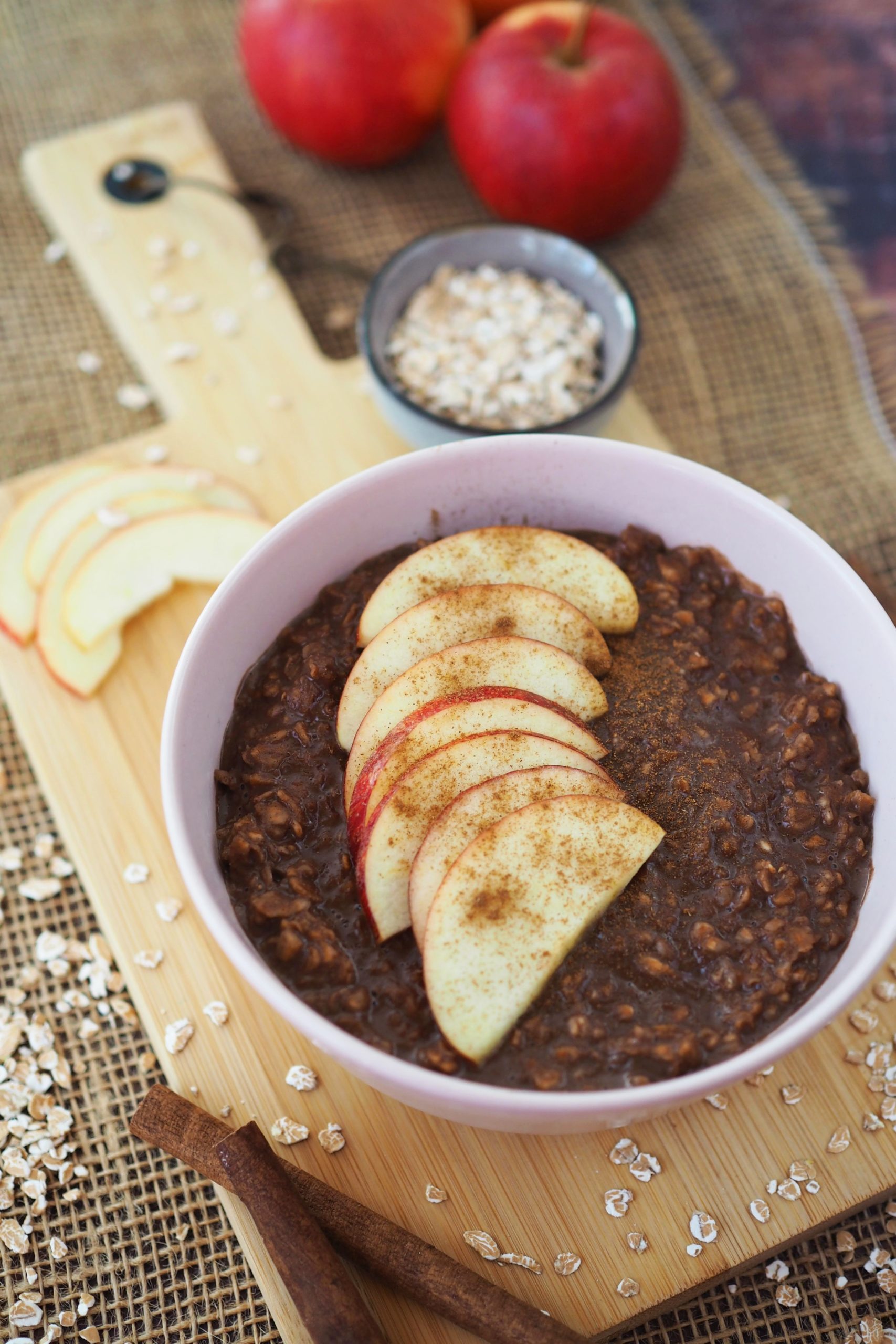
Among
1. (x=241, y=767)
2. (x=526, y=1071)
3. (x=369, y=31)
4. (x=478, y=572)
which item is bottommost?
(x=526, y=1071)

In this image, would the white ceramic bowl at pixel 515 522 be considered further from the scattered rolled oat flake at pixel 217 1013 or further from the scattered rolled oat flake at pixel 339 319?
the scattered rolled oat flake at pixel 339 319

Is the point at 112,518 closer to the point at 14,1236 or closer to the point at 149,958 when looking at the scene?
the point at 149,958

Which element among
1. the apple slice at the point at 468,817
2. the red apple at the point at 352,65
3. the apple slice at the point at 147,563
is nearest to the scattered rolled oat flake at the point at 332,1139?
the apple slice at the point at 468,817

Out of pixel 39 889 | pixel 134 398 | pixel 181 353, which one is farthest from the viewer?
pixel 134 398

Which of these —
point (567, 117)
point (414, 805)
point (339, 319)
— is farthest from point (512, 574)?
point (567, 117)

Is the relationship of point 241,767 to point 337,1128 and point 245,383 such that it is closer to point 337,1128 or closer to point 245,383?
Answer: point 337,1128

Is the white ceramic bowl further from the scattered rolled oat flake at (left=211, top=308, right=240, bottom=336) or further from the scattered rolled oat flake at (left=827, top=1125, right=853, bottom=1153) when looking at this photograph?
the scattered rolled oat flake at (left=211, top=308, right=240, bottom=336)

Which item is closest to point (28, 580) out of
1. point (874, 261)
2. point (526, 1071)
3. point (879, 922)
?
point (526, 1071)
